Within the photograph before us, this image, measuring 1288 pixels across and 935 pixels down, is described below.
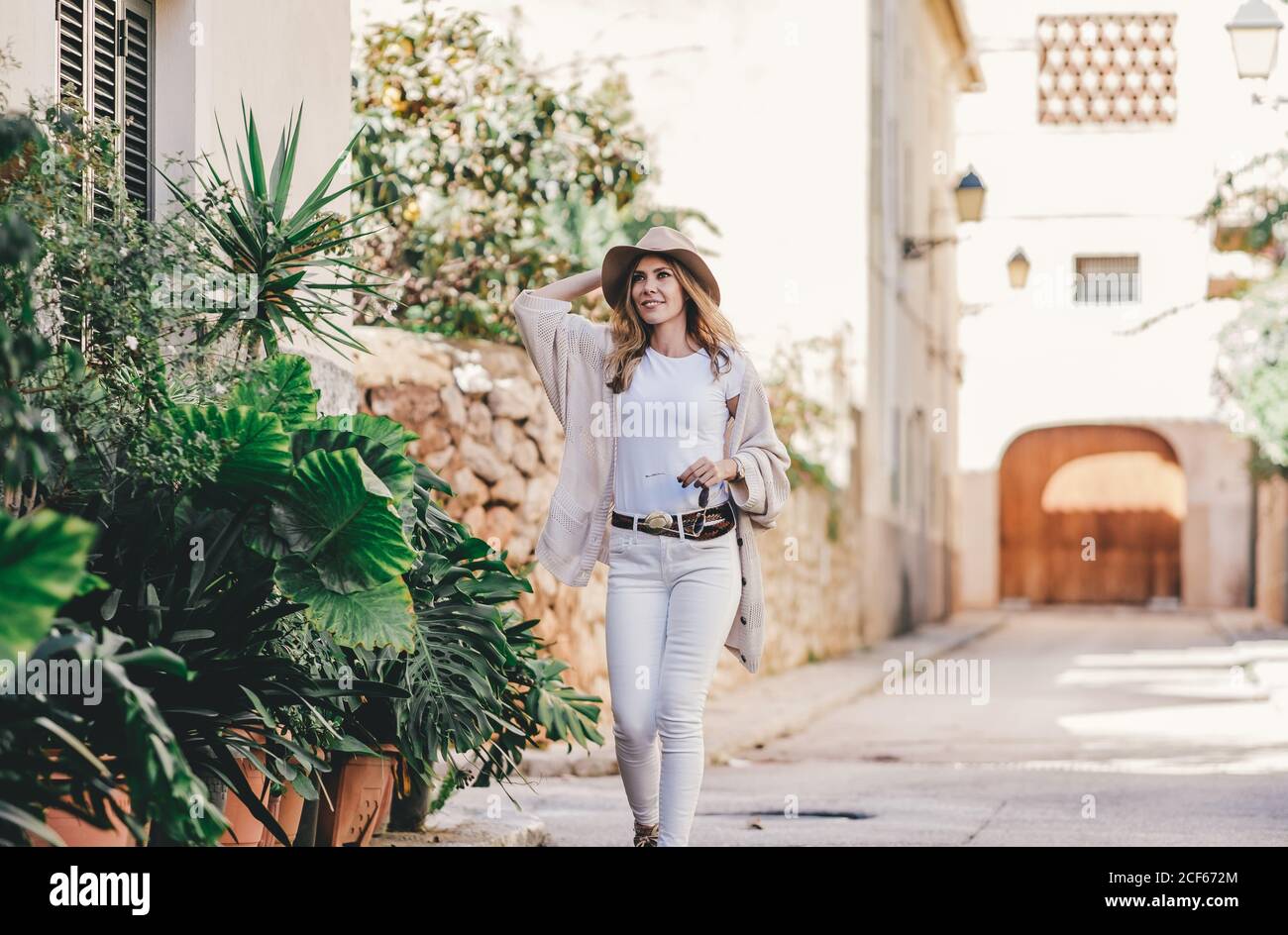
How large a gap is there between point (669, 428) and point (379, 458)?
86 centimetres

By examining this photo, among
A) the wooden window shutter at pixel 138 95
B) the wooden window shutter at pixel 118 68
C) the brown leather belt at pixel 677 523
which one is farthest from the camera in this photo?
the wooden window shutter at pixel 138 95

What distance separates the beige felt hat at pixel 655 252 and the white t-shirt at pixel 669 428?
26 centimetres

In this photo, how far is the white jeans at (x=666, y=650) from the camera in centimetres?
509

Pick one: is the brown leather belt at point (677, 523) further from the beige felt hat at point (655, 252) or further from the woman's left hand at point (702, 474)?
the beige felt hat at point (655, 252)

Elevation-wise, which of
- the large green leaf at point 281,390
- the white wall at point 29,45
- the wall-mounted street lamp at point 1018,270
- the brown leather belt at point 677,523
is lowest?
the brown leather belt at point 677,523

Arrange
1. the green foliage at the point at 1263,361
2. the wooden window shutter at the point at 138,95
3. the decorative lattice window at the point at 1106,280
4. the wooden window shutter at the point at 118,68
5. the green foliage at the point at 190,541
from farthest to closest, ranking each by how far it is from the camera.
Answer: the decorative lattice window at the point at 1106,280, the green foliage at the point at 1263,361, the wooden window shutter at the point at 138,95, the wooden window shutter at the point at 118,68, the green foliage at the point at 190,541

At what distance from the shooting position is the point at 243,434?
15.7ft

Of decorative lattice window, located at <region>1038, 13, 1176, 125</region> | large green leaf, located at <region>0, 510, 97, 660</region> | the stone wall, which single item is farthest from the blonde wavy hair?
decorative lattice window, located at <region>1038, 13, 1176, 125</region>

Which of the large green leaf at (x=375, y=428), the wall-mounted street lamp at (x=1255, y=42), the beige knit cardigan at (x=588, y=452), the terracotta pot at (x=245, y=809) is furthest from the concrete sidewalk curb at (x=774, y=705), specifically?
the wall-mounted street lamp at (x=1255, y=42)

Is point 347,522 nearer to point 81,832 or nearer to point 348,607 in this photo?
point 348,607

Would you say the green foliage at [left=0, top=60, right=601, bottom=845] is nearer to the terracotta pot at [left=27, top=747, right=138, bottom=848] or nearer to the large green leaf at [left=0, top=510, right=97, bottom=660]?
the terracotta pot at [left=27, top=747, right=138, bottom=848]

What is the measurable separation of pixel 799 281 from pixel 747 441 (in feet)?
47.8

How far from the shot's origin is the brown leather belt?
16.9 ft
